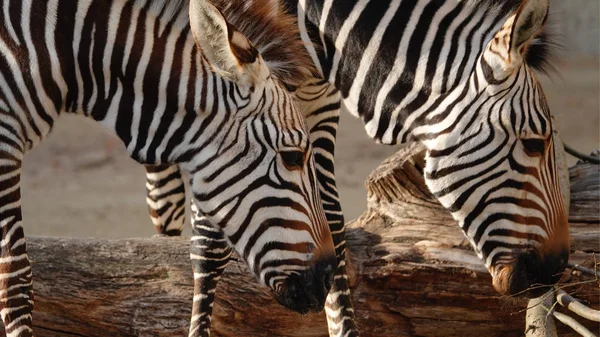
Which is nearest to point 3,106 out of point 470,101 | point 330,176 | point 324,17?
point 324,17

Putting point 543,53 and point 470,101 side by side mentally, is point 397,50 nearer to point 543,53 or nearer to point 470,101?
point 470,101

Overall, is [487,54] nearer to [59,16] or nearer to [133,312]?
[59,16]

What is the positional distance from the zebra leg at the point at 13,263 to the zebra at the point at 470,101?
1399mm

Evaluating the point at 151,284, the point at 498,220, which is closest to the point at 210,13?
the point at 498,220

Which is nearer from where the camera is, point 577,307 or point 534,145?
point 534,145

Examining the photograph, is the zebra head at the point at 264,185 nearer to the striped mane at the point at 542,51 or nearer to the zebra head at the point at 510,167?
the zebra head at the point at 510,167

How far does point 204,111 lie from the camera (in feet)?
14.2

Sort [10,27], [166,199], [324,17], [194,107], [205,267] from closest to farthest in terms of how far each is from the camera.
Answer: [194,107] → [10,27] → [324,17] → [205,267] → [166,199]

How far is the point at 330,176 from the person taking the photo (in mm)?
5793

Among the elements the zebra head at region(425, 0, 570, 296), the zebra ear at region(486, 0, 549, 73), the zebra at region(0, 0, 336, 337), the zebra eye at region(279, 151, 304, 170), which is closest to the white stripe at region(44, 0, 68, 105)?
the zebra at region(0, 0, 336, 337)

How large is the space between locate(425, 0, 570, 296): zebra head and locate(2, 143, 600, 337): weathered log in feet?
3.56

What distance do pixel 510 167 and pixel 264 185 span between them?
4.05 feet

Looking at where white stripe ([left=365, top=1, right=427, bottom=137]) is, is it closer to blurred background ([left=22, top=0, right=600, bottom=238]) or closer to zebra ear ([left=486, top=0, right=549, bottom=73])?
zebra ear ([left=486, top=0, right=549, bottom=73])

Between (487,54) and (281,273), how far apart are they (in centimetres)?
148
